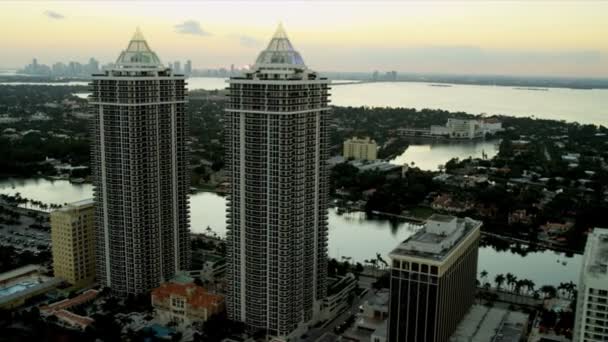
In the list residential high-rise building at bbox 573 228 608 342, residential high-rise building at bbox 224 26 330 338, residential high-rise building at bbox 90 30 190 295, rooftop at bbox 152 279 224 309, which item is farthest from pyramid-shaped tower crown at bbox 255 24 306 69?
residential high-rise building at bbox 573 228 608 342

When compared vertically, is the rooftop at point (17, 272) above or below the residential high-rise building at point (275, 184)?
below

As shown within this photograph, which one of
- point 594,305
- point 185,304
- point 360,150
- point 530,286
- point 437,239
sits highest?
point 437,239

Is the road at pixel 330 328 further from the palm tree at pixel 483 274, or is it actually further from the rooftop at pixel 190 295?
the palm tree at pixel 483 274

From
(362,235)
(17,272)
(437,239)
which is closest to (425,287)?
(437,239)

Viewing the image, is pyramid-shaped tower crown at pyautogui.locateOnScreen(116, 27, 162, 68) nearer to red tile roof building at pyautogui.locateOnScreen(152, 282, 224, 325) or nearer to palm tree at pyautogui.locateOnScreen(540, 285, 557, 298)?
red tile roof building at pyautogui.locateOnScreen(152, 282, 224, 325)

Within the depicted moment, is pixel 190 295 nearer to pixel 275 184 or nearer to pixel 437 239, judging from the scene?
pixel 275 184

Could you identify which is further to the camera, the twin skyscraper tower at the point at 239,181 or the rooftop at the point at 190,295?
the rooftop at the point at 190,295

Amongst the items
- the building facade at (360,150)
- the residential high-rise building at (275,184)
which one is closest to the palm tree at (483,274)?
the residential high-rise building at (275,184)
